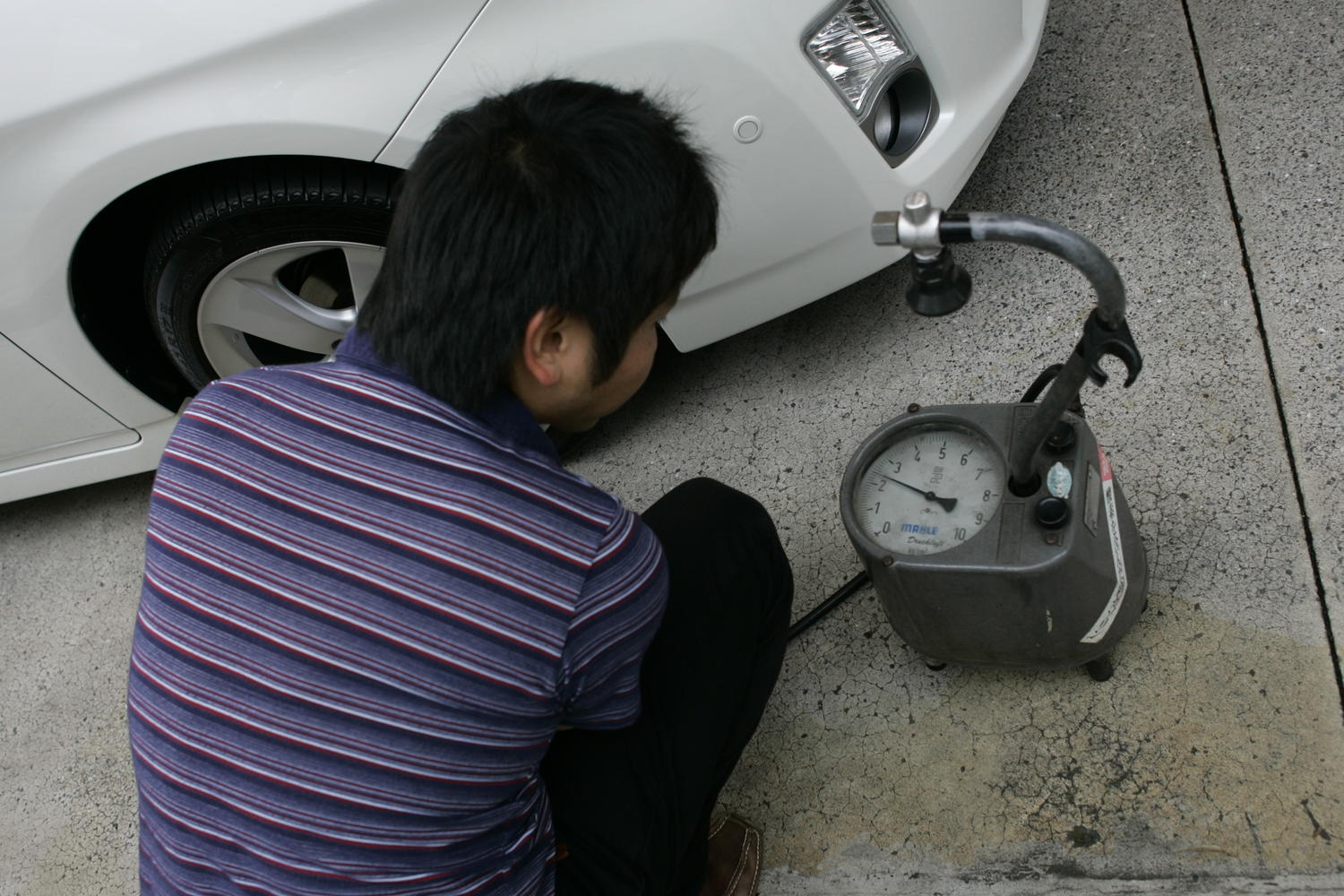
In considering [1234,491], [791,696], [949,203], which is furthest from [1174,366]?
[791,696]

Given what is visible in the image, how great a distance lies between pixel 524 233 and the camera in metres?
1.18

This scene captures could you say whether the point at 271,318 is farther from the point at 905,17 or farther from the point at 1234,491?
the point at 1234,491

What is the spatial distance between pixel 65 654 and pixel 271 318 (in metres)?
0.88

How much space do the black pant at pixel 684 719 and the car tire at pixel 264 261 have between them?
0.77 m

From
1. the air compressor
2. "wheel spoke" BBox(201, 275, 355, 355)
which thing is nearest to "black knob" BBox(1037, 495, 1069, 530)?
the air compressor

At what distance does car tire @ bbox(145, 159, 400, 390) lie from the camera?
196cm

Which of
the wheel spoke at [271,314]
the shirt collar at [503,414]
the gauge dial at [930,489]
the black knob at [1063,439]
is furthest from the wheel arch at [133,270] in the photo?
the black knob at [1063,439]

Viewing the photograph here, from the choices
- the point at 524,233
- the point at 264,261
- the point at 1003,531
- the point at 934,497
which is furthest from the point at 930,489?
the point at 264,261

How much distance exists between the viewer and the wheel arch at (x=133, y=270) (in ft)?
6.44

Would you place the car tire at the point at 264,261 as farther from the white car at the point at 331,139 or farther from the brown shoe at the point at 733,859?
the brown shoe at the point at 733,859

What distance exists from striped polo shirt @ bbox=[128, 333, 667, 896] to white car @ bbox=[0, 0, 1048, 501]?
2.50ft

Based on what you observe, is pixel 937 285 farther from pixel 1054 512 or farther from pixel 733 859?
pixel 733 859

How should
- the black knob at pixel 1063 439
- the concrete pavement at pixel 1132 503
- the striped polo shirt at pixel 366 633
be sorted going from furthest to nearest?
the concrete pavement at pixel 1132 503
the black knob at pixel 1063 439
the striped polo shirt at pixel 366 633

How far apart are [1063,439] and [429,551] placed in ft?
2.87
